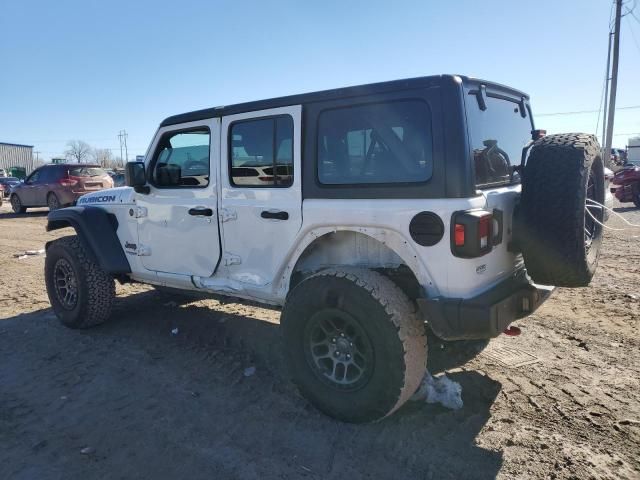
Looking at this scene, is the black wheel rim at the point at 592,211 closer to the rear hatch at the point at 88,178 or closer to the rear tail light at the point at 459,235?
the rear tail light at the point at 459,235

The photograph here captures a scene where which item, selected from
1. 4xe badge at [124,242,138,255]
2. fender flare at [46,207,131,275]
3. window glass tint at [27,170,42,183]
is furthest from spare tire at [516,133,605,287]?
window glass tint at [27,170,42,183]

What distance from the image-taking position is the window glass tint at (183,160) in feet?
13.1

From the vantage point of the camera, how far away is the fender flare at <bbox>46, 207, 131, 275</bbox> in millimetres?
4582

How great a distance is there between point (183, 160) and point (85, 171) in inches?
520

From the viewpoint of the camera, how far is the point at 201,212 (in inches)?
154

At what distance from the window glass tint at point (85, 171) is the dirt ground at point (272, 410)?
1181cm

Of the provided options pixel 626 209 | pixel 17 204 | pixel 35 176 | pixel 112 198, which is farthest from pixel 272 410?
pixel 17 204

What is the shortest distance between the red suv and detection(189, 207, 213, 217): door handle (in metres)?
12.7

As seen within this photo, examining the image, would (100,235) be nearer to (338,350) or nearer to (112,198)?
(112,198)

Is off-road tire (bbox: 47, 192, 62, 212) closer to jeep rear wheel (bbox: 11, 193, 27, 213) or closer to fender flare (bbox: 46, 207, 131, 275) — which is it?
jeep rear wheel (bbox: 11, 193, 27, 213)

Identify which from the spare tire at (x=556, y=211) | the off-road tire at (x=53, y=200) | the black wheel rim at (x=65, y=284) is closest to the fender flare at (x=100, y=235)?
the black wheel rim at (x=65, y=284)

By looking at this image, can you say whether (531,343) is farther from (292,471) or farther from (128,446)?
(128,446)

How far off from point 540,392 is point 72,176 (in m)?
15.7

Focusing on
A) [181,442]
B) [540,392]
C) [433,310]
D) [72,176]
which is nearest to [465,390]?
[540,392]
